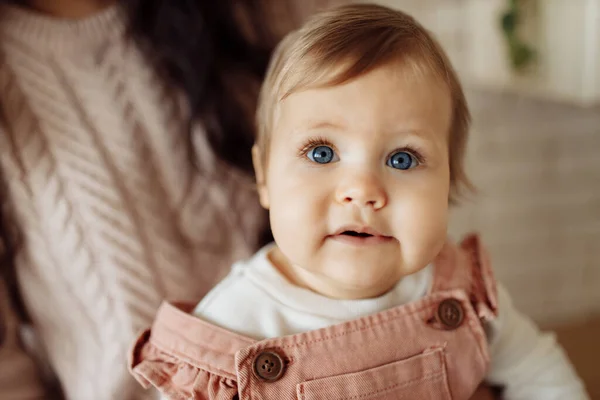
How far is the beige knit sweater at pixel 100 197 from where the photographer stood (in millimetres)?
935

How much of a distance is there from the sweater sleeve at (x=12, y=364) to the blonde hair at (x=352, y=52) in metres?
0.54

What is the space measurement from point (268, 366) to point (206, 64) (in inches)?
20.9

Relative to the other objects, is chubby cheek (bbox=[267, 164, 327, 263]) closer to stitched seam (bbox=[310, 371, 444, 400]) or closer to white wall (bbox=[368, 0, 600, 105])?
stitched seam (bbox=[310, 371, 444, 400])

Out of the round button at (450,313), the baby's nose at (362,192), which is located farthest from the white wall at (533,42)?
the baby's nose at (362,192)

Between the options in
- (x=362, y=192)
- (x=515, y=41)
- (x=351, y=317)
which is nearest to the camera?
(x=362, y=192)

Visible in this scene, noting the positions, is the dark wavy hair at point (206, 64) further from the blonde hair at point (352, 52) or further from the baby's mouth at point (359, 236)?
the baby's mouth at point (359, 236)

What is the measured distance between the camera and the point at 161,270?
0.96 meters

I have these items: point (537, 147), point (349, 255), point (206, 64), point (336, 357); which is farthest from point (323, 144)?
point (537, 147)

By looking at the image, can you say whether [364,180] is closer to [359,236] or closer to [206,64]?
[359,236]

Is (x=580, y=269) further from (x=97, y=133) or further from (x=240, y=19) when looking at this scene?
(x=97, y=133)

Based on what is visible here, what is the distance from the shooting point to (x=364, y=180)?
0.63m

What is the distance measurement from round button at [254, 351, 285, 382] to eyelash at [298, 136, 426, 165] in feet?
0.75

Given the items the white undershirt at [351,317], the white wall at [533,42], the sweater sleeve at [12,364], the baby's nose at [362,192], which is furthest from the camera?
the white wall at [533,42]

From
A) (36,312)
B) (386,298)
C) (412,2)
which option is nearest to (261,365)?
(386,298)
